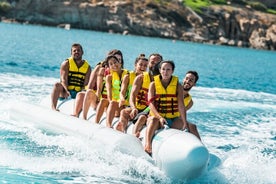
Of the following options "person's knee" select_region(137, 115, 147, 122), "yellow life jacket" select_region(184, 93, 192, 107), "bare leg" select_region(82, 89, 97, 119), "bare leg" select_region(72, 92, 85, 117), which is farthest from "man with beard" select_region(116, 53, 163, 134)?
"bare leg" select_region(72, 92, 85, 117)

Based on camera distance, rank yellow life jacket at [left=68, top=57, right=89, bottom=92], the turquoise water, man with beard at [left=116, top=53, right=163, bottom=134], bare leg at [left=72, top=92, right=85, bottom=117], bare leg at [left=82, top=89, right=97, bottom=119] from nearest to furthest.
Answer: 1. the turquoise water
2. man with beard at [left=116, top=53, right=163, bottom=134]
3. bare leg at [left=82, top=89, right=97, bottom=119]
4. bare leg at [left=72, top=92, right=85, bottom=117]
5. yellow life jacket at [left=68, top=57, right=89, bottom=92]

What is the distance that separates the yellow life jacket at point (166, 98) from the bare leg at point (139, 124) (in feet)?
0.76

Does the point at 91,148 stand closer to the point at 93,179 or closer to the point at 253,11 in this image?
the point at 93,179

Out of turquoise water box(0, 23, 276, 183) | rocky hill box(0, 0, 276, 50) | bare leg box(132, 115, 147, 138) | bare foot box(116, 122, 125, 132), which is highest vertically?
rocky hill box(0, 0, 276, 50)

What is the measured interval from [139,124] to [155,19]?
64.1 metres

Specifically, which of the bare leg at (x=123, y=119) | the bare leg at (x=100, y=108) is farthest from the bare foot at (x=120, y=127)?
the bare leg at (x=100, y=108)

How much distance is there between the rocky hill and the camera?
230 feet

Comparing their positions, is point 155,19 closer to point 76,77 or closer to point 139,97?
point 76,77

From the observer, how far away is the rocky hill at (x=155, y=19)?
2758 inches

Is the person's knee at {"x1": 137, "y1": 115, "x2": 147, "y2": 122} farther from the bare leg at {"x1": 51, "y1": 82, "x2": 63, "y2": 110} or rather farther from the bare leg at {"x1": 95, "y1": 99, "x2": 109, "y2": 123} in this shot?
the bare leg at {"x1": 51, "y1": 82, "x2": 63, "y2": 110}

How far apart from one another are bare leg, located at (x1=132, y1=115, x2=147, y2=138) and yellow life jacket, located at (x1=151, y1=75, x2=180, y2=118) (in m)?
0.23

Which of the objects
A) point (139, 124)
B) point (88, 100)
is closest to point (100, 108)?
point (88, 100)

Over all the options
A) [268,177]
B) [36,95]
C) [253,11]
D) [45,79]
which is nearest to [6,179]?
[268,177]

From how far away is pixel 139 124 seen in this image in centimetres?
770
